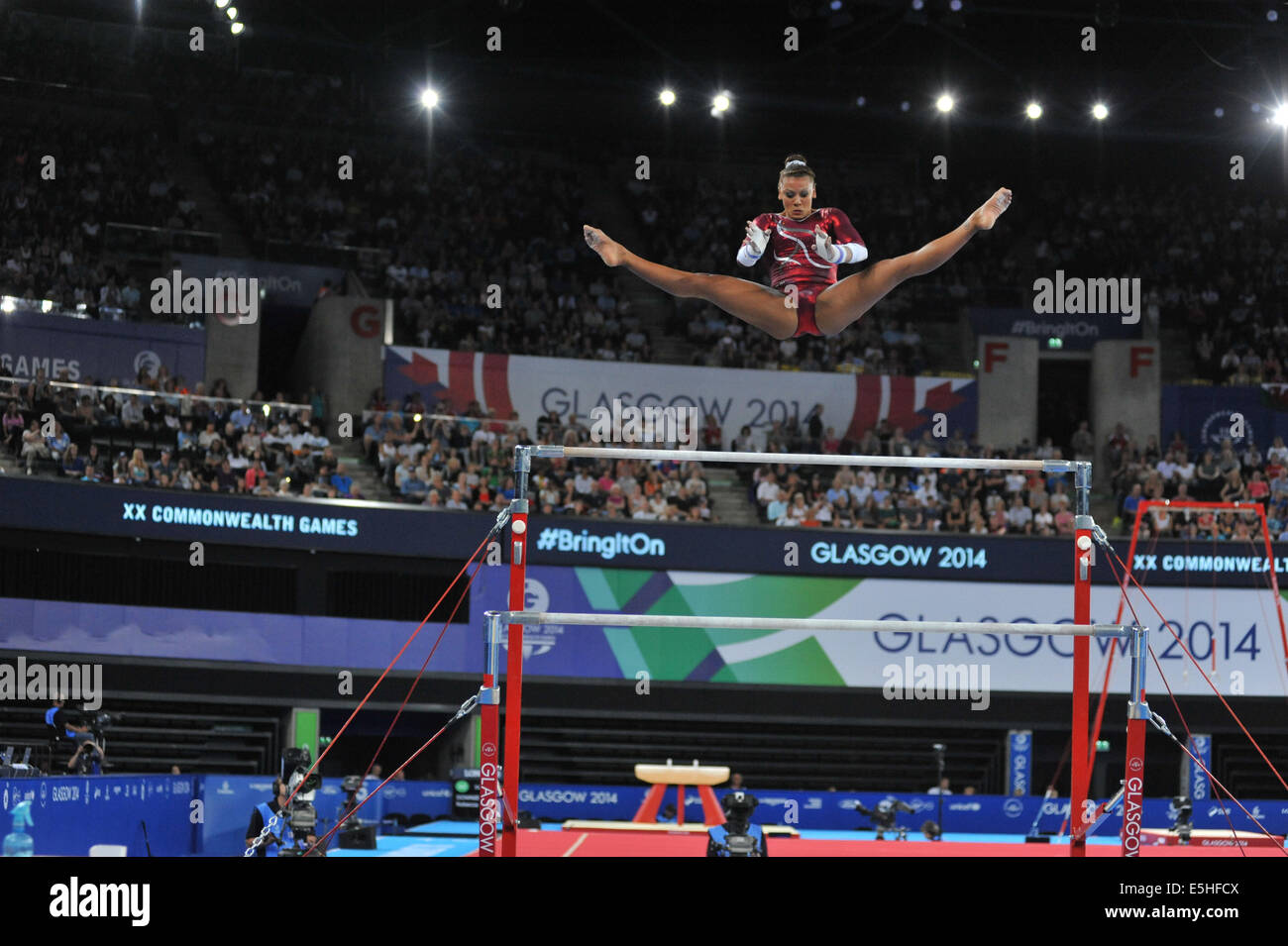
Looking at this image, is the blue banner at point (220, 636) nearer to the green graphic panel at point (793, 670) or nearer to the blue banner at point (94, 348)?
the blue banner at point (94, 348)

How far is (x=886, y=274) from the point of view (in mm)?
7172

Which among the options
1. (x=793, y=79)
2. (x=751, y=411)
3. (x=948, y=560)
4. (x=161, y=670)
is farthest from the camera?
(x=793, y=79)

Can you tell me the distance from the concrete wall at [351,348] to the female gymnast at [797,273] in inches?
662

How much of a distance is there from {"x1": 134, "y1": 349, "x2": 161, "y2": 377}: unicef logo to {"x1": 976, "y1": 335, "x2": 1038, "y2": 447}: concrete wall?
14194mm

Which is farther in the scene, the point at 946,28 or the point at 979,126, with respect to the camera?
the point at 979,126

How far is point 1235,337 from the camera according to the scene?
1043 inches

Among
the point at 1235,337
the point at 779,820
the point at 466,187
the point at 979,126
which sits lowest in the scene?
the point at 779,820

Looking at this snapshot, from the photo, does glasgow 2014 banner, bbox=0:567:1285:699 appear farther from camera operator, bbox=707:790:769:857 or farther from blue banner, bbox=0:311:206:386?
camera operator, bbox=707:790:769:857

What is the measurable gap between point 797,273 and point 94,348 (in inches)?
668

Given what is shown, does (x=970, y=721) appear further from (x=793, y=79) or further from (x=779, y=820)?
(x=793, y=79)

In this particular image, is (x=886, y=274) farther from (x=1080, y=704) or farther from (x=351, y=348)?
(x=351, y=348)

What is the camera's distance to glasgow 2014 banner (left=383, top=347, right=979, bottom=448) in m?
23.5

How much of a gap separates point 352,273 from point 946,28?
12.6m

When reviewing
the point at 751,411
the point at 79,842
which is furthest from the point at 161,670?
the point at 751,411
